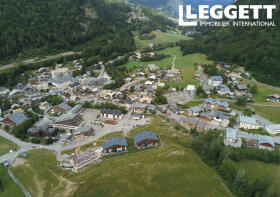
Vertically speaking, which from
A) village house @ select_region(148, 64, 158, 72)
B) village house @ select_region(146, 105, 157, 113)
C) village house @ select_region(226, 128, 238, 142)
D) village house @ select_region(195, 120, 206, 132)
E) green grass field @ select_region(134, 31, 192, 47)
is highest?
green grass field @ select_region(134, 31, 192, 47)

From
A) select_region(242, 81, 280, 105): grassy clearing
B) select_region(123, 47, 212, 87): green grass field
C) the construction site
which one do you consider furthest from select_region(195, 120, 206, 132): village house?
select_region(123, 47, 212, 87): green grass field

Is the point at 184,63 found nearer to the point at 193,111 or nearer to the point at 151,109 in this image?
the point at 193,111

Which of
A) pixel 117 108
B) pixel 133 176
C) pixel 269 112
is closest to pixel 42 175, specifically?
pixel 133 176

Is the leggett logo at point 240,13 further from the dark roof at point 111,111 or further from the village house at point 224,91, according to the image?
the dark roof at point 111,111

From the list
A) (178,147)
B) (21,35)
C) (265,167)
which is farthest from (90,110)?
(21,35)

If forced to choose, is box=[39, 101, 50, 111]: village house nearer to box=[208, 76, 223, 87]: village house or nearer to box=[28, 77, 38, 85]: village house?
box=[28, 77, 38, 85]: village house

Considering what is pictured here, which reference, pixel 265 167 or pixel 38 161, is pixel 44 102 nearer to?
pixel 38 161

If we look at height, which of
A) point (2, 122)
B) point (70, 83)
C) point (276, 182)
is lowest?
point (276, 182)
